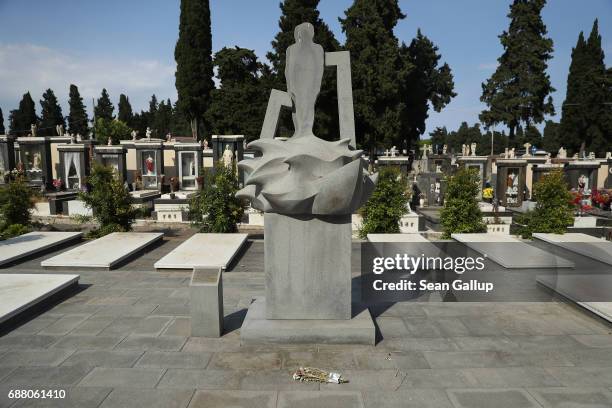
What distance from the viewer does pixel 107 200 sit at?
1167 centimetres

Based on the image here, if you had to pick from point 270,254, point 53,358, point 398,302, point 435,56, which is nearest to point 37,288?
point 53,358

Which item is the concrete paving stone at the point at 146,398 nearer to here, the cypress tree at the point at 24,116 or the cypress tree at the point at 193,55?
the cypress tree at the point at 193,55

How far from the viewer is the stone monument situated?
15.4 feet

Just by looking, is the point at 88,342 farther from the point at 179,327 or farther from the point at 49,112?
the point at 49,112

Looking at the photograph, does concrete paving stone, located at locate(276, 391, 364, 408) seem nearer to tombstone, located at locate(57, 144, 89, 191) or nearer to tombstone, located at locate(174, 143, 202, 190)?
tombstone, located at locate(174, 143, 202, 190)

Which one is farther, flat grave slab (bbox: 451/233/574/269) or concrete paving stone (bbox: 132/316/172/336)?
flat grave slab (bbox: 451/233/574/269)

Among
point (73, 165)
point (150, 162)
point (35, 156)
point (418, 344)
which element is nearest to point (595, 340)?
point (418, 344)

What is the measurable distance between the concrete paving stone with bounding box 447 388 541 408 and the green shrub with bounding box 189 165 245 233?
29.5 feet

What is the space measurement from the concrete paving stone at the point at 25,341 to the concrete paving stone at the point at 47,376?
596 mm

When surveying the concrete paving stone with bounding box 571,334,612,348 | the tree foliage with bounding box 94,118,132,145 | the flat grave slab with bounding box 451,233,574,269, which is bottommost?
the concrete paving stone with bounding box 571,334,612,348

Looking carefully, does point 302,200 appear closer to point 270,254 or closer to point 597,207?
point 270,254

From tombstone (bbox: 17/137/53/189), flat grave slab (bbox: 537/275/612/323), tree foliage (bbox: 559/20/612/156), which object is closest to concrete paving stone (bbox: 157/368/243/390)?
flat grave slab (bbox: 537/275/612/323)

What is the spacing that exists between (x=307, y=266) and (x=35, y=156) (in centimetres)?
2691

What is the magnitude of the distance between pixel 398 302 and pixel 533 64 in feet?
115
